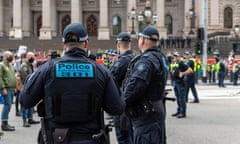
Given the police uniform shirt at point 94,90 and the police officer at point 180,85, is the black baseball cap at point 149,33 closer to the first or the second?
the police uniform shirt at point 94,90

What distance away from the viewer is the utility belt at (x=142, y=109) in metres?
5.30

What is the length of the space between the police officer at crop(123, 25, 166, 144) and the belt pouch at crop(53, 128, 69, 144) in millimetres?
1577

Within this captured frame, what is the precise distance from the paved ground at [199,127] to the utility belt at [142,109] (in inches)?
161

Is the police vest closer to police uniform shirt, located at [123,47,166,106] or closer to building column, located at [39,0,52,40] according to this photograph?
police uniform shirt, located at [123,47,166,106]

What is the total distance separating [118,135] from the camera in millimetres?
7086

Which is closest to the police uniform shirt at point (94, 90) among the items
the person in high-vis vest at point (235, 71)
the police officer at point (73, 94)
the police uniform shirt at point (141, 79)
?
the police officer at point (73, 94)

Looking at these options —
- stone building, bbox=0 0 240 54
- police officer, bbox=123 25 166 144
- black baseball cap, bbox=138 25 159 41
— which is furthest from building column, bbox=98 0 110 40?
police officer, bbox=123 25 166 144

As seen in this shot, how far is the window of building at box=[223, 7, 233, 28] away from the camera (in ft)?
198

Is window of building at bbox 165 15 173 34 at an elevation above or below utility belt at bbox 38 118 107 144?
above

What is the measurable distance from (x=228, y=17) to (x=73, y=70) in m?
59.1

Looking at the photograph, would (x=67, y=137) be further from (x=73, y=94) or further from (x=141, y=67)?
(x=141, y=67)

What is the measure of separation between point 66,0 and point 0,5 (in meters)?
9.06

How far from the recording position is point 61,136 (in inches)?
150

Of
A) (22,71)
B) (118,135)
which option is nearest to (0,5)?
(22,71)
